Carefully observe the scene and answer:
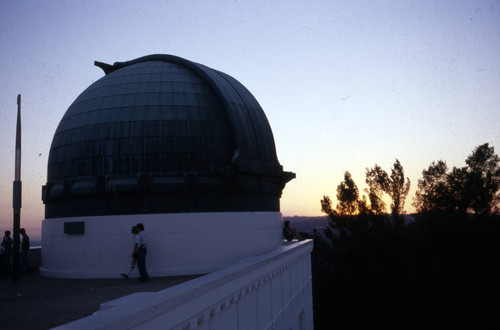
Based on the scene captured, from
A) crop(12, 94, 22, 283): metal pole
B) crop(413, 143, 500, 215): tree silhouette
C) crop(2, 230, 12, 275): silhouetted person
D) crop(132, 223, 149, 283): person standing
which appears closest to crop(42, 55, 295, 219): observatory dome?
crop(2, 230, 12, 275): silhouetted person

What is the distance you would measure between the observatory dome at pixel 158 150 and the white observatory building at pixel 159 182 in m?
0.04

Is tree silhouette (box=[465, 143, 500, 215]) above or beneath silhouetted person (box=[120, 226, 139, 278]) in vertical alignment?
above

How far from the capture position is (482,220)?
130ft

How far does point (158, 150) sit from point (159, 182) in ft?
3.77

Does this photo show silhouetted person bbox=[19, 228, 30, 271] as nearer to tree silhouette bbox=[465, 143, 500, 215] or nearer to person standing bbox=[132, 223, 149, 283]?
person standing bbox=[132, 223, 149, 283]

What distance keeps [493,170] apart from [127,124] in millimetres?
41622

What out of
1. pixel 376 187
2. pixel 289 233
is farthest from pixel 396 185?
pixel 289 233

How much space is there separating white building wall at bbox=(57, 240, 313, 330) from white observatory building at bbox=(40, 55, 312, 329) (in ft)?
1.80

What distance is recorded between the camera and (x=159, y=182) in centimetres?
1584

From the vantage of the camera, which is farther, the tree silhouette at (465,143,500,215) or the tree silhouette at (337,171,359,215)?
the tree silhouette at (337,171,359,215)

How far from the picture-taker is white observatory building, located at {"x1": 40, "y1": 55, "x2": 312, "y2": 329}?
15781 millimetres

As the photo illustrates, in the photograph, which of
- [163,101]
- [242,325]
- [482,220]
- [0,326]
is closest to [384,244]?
[482,220]

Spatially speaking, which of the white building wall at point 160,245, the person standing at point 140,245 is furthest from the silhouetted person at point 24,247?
the person standing at point 140,245

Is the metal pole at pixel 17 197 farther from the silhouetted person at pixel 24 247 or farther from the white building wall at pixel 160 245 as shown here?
the silhouetted person at pixel 24 247
